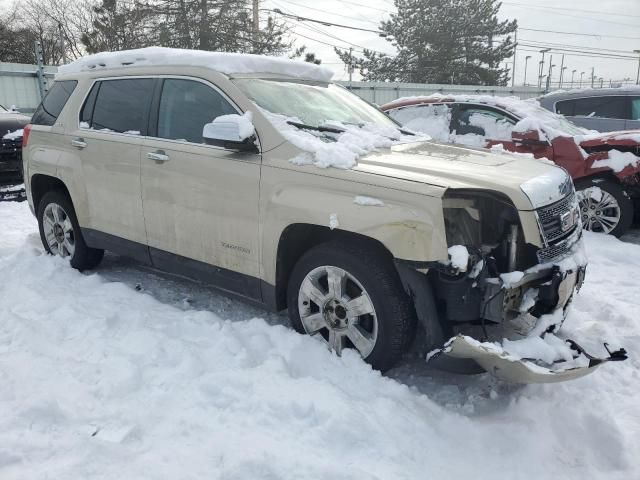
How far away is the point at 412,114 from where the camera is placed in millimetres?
7793

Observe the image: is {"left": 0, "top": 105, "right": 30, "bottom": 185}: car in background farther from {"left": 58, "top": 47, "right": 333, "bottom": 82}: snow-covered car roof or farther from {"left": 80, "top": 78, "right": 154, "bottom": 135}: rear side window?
{"left": 80, "top": 78, "right": 154, "bottom": 135}: rear side window

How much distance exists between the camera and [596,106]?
31.0 ft

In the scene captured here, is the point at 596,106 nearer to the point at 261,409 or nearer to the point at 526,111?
the point at 526,111

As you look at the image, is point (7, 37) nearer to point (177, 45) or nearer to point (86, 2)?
point (86, 2)

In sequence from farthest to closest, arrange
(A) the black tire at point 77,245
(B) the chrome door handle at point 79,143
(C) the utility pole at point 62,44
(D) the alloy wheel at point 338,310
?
(C) the utility pole at point 62,44 < (A) the black tire at point 77,245 < (B) the chrome door handle at point 79,143 < (D) the alloy wheel at point 338,310

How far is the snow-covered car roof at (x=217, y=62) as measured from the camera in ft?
12.9

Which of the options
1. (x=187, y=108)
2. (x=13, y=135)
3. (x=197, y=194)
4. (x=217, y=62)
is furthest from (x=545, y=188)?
(x=13, y=135)

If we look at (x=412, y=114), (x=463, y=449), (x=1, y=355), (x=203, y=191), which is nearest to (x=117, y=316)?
(x=1, y=355)

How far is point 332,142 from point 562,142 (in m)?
4.43

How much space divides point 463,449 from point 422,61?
1448 inches

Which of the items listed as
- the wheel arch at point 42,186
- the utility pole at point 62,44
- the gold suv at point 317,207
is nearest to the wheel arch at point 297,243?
the gold suv at point 317,207

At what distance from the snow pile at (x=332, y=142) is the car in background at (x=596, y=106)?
6793mm

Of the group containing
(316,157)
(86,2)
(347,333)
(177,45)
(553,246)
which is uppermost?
(86,2)

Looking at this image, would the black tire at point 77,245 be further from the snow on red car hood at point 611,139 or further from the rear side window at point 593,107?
the rear side window at point 593,107
